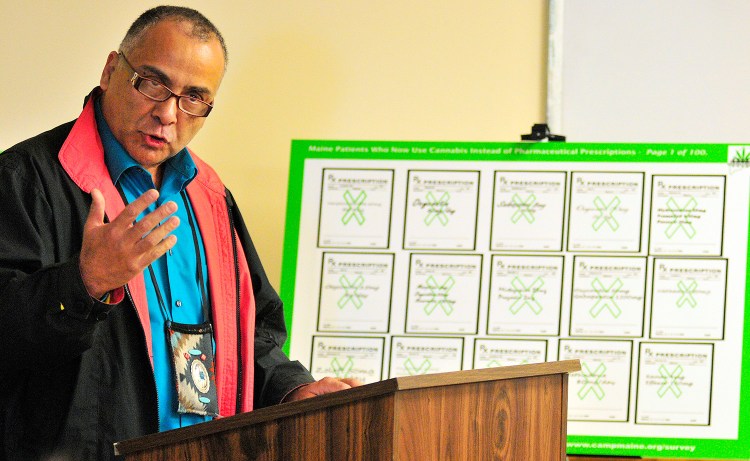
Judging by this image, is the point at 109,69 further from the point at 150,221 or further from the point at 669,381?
the point at 669,381

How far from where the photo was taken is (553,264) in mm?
2852

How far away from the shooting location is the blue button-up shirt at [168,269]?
176cm

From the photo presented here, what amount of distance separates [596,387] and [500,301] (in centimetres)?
36

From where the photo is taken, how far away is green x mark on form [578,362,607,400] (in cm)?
276

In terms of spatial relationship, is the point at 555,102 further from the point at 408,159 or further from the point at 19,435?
the point at 19,435

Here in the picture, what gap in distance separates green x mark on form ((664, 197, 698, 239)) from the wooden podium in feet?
5.10

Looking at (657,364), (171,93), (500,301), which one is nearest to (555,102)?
(500,301)

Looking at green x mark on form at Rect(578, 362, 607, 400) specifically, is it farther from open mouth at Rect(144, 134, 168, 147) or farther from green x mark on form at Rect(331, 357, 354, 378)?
open mouth at Rect(144, 134, 168, 147)

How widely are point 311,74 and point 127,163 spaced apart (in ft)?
5.07

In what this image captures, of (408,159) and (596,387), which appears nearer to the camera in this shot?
(596,387)

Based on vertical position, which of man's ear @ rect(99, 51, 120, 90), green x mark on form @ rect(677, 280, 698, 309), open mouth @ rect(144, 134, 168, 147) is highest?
man's ear @ rect(99, 51, 120, 90)

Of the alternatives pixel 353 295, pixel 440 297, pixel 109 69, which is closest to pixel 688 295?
pixel 440 297

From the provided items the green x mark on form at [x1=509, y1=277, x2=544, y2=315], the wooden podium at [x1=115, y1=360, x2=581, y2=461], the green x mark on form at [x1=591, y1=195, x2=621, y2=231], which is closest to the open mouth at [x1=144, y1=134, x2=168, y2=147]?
the wooden podium at [x1=115, y1=360, x2=581, y2=461]

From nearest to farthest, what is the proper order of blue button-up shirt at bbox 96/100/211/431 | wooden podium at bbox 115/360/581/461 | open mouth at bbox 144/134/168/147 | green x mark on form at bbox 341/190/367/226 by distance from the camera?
→ wooden podium at bbox 115/360/581/461, blue button-up shirt at bbox 96/100/211/431, open mouth at bbox 144/134/168/147, green x mark on form at bbox 341/190/367/226
